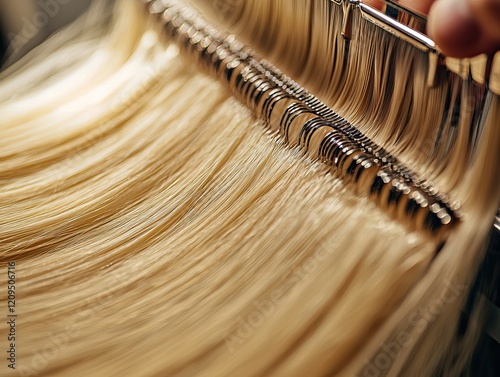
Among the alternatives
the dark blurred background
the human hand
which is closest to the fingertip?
the human hand

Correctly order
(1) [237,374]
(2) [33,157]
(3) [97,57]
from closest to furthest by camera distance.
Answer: (1) [237,374] < (2) [33,157] < (3) [97,57]

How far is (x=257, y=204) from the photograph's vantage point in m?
0.63

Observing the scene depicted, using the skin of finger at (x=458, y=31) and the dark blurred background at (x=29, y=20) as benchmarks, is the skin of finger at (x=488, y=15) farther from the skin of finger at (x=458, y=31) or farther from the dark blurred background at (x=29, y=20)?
the dark blurred background at (x=29, y=20)

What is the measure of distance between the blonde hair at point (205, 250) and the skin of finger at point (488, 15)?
5 centimetres

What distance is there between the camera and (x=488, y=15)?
420 millimetres

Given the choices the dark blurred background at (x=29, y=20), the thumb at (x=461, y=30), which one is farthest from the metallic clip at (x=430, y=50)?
the dark blurred background at (x=29, y=20)

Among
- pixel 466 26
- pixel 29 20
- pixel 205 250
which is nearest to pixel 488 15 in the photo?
pixel 466 26

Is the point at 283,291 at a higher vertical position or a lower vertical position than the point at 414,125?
lower

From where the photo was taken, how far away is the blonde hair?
0.48m

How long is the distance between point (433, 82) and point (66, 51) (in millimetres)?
730

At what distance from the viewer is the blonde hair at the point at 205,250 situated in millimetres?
479

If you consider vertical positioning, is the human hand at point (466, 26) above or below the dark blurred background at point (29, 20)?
above

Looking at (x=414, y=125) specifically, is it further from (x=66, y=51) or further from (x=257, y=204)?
(x=66, y=51)

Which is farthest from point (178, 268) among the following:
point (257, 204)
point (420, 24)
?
point (420, 24)
